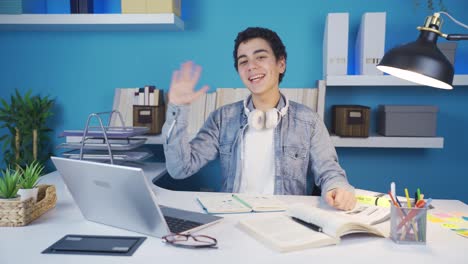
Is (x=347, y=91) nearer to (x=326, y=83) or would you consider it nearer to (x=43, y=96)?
(x=326, y=83)

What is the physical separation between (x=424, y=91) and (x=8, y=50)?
2673 millimetres

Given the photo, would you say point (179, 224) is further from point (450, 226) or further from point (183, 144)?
point (450, 226)

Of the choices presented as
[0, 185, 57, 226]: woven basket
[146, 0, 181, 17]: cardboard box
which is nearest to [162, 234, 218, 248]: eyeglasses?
[0, 185, 57, 226]: woven basket

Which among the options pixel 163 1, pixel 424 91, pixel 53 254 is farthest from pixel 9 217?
pixel 424 91

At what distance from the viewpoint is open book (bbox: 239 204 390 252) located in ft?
3.61

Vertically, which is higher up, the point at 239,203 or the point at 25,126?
the point at 25,126

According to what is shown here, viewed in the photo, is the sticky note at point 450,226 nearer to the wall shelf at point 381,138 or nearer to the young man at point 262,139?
the young man at point 262,139

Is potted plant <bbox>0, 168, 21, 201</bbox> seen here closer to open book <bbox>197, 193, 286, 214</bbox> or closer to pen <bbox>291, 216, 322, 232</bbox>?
open book <bbox>197, 193, 286, 214</bbox>

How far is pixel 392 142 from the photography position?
2.45 m

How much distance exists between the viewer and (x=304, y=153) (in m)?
1.99

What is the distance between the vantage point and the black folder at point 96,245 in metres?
1.05

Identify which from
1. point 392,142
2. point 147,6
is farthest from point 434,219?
point 147,6

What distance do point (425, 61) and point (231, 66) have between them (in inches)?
67.1

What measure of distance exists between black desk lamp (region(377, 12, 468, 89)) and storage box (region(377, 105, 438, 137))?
4.28 ft
